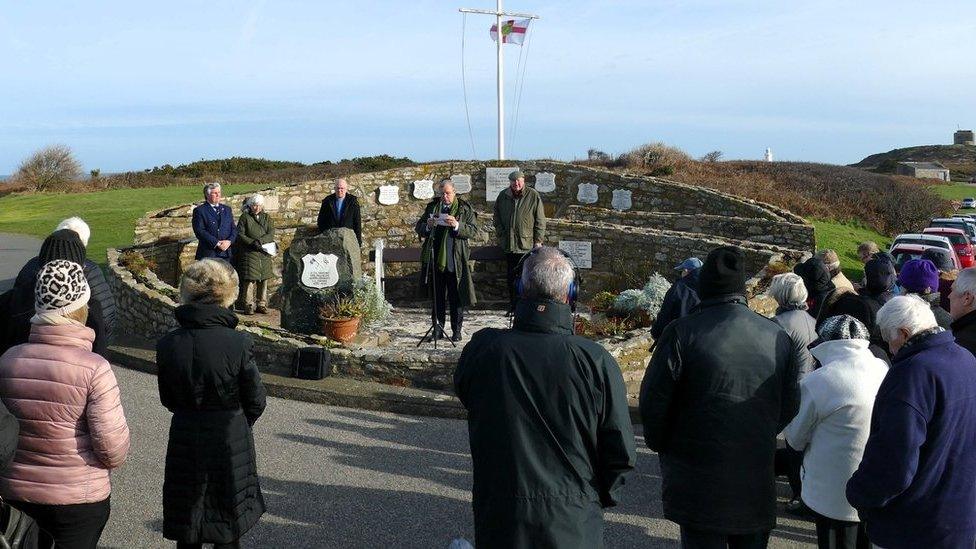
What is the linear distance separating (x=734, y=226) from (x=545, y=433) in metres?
13.7

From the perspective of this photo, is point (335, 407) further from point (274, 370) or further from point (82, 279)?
point (82, 279)

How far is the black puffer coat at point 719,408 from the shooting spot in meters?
3.76

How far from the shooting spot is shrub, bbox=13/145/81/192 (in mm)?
41250

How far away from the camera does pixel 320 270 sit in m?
11.4

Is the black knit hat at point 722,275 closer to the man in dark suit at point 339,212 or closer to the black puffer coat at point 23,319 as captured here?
the black puffer coat at point 23,319

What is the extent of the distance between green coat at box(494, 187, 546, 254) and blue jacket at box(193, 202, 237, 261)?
4213 mm

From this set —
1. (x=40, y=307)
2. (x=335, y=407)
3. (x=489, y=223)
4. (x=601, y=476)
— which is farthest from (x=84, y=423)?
(x=489, y=223)

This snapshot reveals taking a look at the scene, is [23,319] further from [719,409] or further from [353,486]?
[719,409]

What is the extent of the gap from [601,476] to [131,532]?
366 cm

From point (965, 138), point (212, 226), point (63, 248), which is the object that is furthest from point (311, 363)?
point (965, 138)

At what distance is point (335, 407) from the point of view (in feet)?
27.8

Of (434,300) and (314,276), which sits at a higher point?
(314,276)

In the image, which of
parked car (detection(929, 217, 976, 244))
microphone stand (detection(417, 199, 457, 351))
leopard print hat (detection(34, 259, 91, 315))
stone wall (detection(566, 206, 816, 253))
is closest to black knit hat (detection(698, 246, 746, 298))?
leopard print hat (detection(34, 259, 91, 315))

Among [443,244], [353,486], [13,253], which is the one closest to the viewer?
[353,486]
